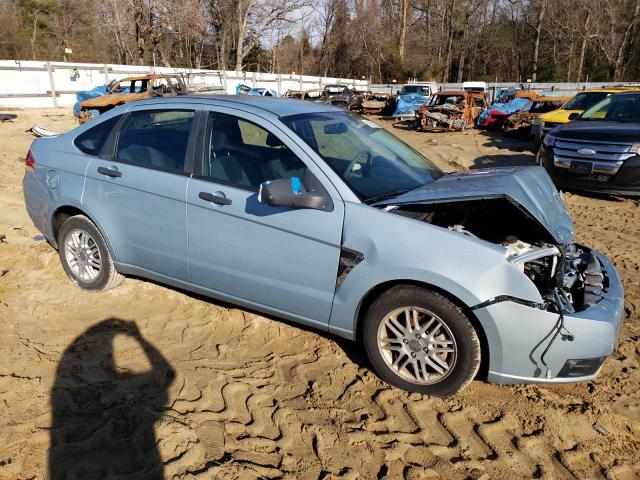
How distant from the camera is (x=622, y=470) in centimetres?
252

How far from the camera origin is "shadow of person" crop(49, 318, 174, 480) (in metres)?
2.47

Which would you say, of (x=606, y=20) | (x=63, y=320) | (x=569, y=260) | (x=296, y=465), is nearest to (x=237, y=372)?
(x=296, y=465)

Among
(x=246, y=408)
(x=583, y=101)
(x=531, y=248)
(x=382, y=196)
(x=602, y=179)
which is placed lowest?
(x=246, y=408)

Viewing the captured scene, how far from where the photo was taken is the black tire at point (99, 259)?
4.20 m

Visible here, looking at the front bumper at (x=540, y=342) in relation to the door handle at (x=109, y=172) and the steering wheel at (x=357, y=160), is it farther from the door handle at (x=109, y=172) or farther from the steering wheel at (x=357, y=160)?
Answer: the door handle at (x=109, y=172)

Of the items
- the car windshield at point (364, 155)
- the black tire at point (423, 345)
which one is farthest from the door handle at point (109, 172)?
the black tire at point (423, 345)

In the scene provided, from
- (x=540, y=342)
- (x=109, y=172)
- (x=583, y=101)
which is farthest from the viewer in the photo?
(x=583, y=101)

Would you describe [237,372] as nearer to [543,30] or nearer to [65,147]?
[65,147]

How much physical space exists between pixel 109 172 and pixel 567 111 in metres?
12.7

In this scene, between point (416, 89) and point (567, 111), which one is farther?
point (416, 89)

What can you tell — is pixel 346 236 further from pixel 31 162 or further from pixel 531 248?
pixel 31 162

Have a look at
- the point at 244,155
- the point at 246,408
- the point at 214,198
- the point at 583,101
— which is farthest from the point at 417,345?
the point at 583,101

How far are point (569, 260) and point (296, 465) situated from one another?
7.52 ft

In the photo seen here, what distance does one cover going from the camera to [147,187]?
3746 mm
